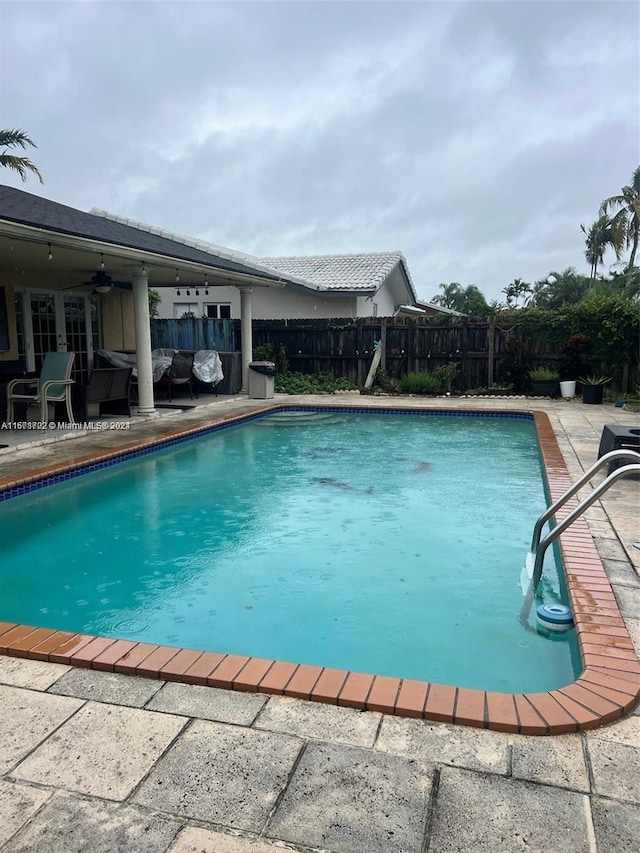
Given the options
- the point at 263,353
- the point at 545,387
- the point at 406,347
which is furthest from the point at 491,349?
the point at 263,353

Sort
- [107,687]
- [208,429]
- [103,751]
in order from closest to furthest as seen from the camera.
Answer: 1. [103,751]
2. [107,687]
3. [208,429]

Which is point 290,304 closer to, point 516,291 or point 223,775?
point 223,775

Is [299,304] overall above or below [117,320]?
above

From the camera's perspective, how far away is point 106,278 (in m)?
10.1

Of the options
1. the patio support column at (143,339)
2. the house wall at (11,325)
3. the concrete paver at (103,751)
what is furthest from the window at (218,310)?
the concrete paver at (103,751)

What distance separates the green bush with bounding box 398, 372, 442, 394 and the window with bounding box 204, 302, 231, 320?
22.6 ft

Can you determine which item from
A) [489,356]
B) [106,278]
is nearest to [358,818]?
[106,278]

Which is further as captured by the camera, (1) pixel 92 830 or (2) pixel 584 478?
(2) pixel 584 478

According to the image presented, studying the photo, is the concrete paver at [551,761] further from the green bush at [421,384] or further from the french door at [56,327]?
the green bush at [421,384]

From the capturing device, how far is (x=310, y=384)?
587 inches

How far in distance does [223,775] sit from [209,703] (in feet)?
1.41

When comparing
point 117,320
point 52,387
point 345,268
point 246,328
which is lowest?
point 52,387

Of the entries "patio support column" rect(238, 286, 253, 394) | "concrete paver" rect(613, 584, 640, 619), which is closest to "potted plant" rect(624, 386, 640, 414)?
"patio support column" rect(238, 286, 253, 394)

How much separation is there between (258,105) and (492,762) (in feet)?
46.6
